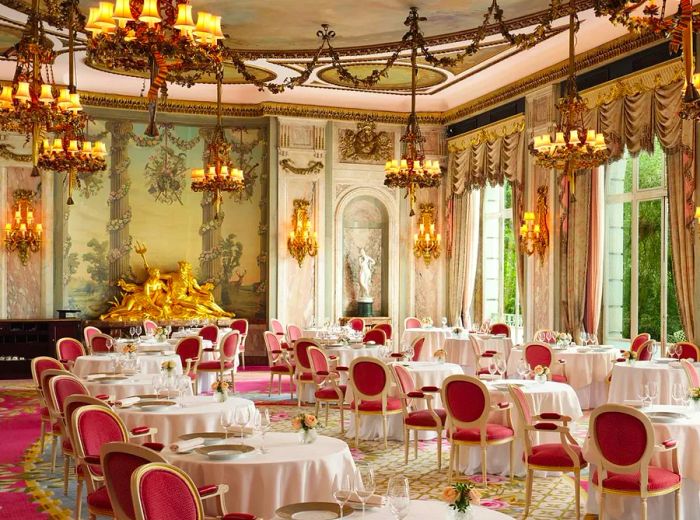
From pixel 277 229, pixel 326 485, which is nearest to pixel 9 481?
pixel 326 485

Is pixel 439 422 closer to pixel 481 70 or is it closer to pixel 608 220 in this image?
pixel 608 220

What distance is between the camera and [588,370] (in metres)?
11.1

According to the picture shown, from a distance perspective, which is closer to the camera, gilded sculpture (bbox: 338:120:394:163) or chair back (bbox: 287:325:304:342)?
chair back (bbox: 287:325:304:342)

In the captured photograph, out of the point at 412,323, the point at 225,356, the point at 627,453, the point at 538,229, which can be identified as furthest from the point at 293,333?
the point at 627,453

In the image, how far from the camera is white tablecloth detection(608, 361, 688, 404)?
9.00 meters

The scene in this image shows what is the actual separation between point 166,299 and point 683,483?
1171 cm

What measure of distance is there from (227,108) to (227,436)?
40.9ft

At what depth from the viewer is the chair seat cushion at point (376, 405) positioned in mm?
8705

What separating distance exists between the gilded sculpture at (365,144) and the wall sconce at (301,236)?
143 cm

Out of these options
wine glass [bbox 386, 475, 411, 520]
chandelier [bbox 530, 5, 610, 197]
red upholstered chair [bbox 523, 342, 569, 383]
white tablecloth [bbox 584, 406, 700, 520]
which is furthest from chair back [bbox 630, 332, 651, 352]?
wine glass [bbox 386, 475, 411, 520]

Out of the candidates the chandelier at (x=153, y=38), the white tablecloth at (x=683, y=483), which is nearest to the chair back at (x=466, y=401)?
the white tablecloth at (x=683, y=483)

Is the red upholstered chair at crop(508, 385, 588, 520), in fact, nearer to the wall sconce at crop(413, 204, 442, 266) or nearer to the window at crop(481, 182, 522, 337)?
the window at crop(481, 182, 522, 337)

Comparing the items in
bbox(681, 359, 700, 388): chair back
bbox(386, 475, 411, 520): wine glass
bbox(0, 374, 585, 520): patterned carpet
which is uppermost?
bbox(386, 475, 411, 520): wine glass

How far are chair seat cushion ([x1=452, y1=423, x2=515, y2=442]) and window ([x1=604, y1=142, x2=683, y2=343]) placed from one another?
5149 millimetres
